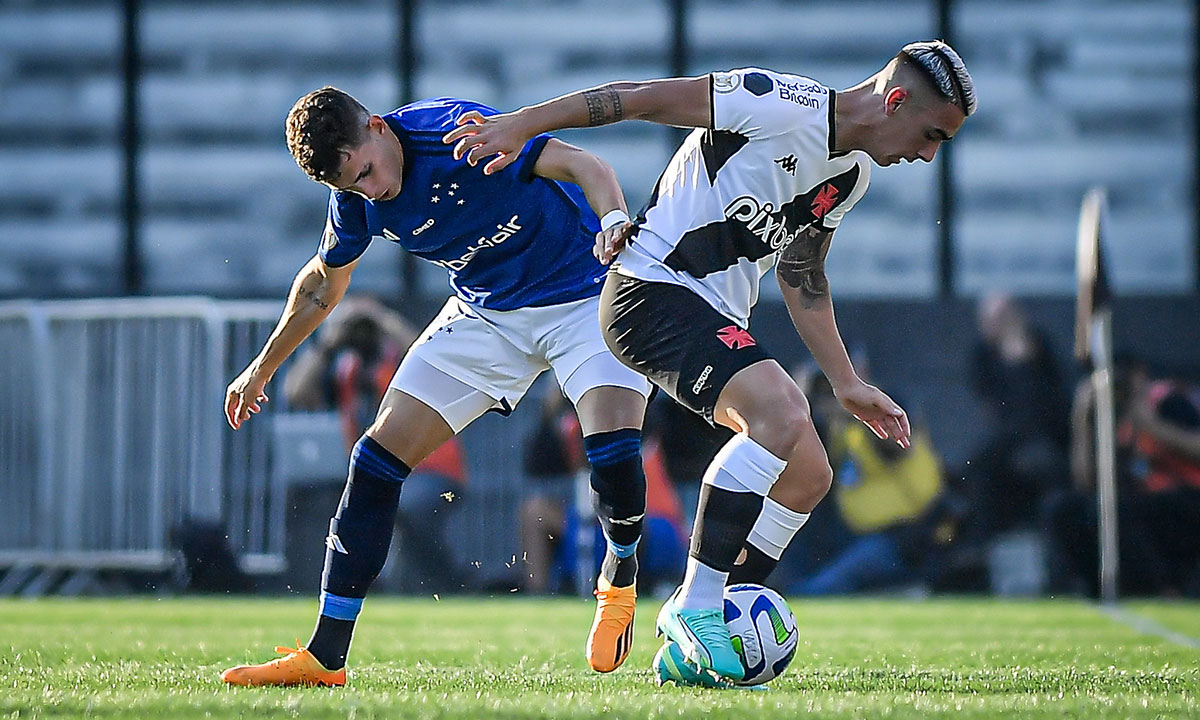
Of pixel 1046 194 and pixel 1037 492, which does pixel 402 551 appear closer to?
pixel 1037 492

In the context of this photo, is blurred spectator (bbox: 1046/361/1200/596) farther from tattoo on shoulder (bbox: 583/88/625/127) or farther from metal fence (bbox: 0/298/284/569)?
Answer: tattoo on shoulder (bbox: 583/88/625/127)

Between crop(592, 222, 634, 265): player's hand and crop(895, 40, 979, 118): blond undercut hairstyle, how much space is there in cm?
89

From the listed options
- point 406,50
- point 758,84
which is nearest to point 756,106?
point 758,84

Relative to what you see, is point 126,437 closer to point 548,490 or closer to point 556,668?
point 548,490

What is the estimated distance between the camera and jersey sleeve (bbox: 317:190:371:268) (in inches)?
198

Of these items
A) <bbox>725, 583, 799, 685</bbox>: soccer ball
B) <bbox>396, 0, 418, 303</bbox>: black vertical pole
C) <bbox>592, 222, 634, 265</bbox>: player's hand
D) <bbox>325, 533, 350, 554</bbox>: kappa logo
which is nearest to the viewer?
<bbox>592, 222, 634, 265</bbox>: player's hand

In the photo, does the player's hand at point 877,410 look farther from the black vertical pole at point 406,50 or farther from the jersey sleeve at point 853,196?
the black vertical pole at point 406,50

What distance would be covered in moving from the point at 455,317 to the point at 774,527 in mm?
1183

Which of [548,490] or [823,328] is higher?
[823,328]

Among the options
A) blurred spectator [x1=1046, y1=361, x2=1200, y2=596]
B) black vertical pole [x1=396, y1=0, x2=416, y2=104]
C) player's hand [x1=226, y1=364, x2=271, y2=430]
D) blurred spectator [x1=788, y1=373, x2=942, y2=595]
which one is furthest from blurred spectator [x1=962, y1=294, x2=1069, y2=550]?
player's hand [x1=226, y1=364, x2=271, y2=430]

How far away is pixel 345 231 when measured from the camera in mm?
5062

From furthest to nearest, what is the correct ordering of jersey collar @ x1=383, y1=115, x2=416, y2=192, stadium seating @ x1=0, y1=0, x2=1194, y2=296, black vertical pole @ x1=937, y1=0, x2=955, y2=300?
stadium seating @ x1=0, y1=0, x2=1194, y2=296 < black vertical pole @ x1=937, y1=0, x2=955, y2=300 < jersey collar @ x1=383, y1=115, x2=416, y2=192

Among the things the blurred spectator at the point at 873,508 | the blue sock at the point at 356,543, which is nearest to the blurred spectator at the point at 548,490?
the blurred spectator at the point at 873,508

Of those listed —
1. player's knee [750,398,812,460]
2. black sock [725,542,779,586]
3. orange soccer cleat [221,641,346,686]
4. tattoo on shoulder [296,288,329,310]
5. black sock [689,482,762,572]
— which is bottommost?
orange soccer cleat [221,641,346,686]
